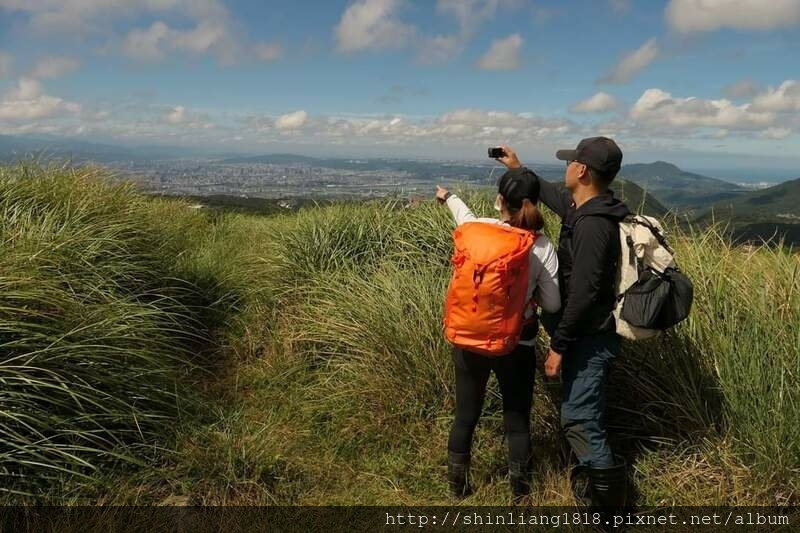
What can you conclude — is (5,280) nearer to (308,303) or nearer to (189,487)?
(189,487)

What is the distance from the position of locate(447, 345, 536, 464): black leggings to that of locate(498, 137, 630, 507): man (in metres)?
0.20

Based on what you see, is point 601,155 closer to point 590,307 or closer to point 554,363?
point 590,307

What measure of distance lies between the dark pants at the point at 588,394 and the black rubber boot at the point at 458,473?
0.71 metres

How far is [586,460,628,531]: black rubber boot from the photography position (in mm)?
2795

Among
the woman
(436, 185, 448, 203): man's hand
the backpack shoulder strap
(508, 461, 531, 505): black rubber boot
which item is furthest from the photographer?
(436, 185, 448, 203): man's hand

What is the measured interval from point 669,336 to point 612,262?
4.14 feet

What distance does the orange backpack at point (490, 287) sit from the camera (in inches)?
103

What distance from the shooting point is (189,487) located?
304cm

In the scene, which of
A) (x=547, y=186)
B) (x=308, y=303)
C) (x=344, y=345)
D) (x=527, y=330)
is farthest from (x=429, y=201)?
(x=527, y=330)

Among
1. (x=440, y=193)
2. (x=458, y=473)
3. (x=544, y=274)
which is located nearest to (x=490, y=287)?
(x=544, y=274)

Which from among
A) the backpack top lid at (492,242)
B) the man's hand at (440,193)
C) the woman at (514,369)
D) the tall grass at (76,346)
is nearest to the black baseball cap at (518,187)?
the woman at (514,369)

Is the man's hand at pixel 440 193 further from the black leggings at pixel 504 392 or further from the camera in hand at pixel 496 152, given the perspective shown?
the black leggings at pixel 504 392

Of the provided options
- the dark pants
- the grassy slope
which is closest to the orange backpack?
the dark pants

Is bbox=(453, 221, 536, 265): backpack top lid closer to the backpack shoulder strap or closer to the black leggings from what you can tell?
the backpack shoulder strap
